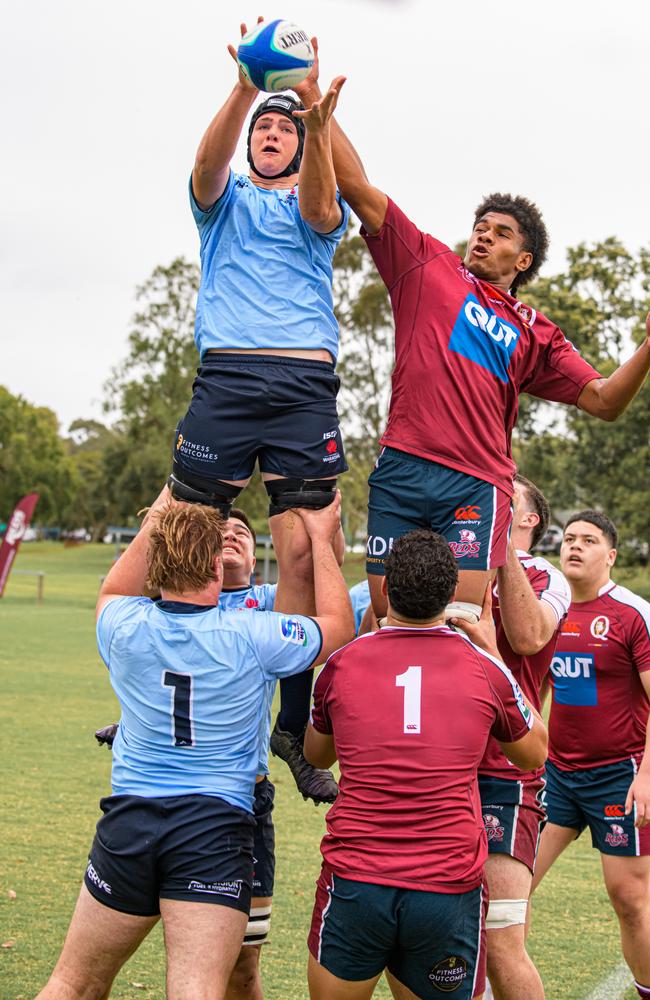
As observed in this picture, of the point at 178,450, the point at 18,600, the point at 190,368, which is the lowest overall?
the point at 18,600

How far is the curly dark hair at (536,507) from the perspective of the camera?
580cm

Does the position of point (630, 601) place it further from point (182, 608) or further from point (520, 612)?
point (182, 608)

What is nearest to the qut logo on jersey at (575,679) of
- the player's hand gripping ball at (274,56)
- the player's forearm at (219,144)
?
the player's forearm at (219,144)

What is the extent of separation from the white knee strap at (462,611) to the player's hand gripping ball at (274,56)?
82.4 inches

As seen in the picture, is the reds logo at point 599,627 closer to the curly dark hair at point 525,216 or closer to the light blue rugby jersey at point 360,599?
the light blue rugby jersey at point 360,599

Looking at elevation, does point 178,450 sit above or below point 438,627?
above

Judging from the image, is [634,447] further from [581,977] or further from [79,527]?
[79,527]

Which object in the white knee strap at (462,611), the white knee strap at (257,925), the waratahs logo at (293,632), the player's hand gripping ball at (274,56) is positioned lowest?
Answer: the white knee strap at (257,925)

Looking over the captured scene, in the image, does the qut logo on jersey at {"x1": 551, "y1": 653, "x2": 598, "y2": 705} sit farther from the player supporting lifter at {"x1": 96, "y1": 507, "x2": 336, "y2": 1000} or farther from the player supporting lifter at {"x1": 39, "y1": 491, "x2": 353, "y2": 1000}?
the player supporting lifter at {"x1": 39, "y1": 491, "x2": 353, "y2": 1000}

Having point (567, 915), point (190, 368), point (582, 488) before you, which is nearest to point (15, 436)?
point (190, 368)

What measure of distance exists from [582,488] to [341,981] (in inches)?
1216

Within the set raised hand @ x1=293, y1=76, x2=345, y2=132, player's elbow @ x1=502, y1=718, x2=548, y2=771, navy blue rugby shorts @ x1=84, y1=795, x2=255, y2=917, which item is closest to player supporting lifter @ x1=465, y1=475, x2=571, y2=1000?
player's elbow @ x1=502, y1=718, x2=548, y2=771

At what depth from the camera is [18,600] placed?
3672cm

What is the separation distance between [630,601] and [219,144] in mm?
4025
